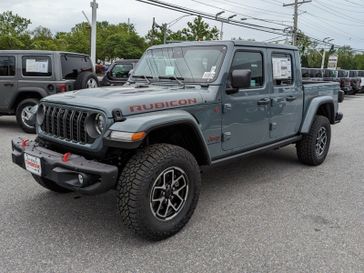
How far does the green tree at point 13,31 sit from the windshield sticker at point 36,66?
31405 millimetres

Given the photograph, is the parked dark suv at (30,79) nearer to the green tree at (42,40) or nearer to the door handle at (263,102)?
the door handle at (263,102)

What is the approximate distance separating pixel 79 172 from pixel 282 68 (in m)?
3.22

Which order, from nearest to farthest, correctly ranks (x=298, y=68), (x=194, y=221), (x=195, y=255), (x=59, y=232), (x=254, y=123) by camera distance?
(x=195, y=255) → (x=59, y=232) → (x=194, y=221) → (x=254, y=123) → (x=298, y=68)

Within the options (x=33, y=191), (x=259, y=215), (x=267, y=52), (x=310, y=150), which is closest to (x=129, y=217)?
(x=259, y=215)

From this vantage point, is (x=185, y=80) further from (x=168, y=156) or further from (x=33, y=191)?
(x=33, y=191)

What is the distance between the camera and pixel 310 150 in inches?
227

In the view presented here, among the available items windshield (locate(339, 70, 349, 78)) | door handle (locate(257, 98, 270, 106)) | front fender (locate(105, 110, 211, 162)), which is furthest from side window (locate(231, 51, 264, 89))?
windshield (locate(339, 70, 349, 78))

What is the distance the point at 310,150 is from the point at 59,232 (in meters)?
3.86

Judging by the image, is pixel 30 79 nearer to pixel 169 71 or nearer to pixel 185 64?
pixel 169 71

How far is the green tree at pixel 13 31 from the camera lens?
36312 mm

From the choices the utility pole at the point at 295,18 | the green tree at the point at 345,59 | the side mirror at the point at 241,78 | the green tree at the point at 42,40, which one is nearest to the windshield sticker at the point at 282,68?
the side mirror at the point at 241,78

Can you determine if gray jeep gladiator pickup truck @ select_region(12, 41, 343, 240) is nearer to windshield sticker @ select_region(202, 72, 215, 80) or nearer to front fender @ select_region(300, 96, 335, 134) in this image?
windshield sticker @ select_region(202, 72, 215, 80)

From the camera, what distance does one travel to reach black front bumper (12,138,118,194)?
3066 millimetres

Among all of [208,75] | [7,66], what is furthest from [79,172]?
[7,66]
